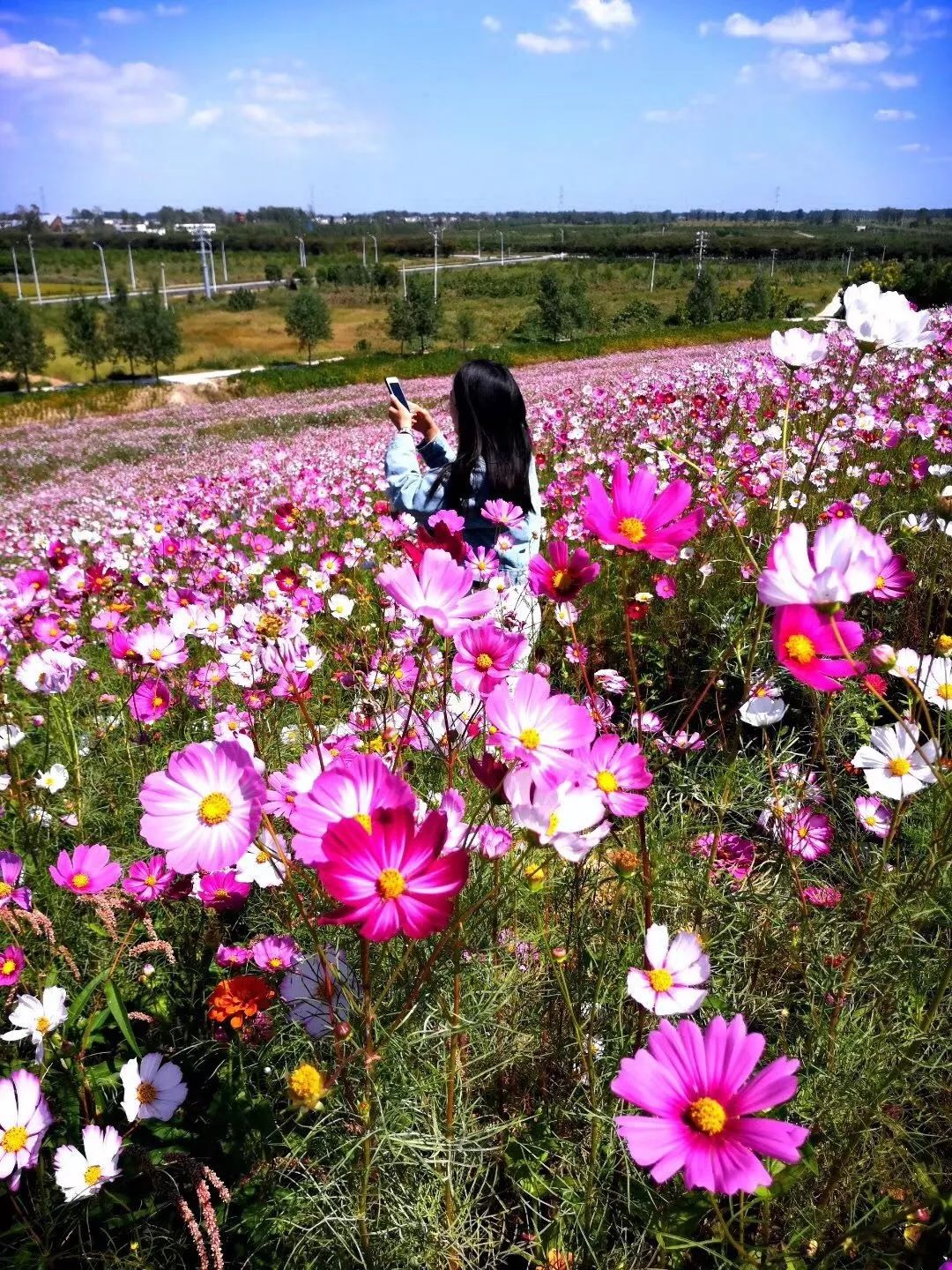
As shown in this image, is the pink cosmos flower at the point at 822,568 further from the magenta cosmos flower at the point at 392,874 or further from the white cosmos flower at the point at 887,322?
the white cosmos flower at the point at 887,322

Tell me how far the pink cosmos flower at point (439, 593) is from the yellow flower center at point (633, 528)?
0.20 metres

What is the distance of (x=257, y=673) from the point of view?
5.19 feet

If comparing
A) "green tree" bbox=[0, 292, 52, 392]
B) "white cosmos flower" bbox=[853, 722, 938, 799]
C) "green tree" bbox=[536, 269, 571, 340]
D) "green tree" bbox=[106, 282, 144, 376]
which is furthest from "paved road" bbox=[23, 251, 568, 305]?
"white cosmos flower" bbox=[853, 722, 938, 799]

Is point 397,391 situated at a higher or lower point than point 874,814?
higher

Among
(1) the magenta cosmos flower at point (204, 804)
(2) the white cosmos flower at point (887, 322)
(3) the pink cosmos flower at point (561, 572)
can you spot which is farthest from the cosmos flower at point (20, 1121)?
(2) the white cosmos flower at point (887, 322)

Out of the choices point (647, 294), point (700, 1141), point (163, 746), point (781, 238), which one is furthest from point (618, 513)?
point (781, 238)

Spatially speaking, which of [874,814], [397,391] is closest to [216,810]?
[874,814]

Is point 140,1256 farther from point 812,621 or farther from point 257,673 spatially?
point 812,621

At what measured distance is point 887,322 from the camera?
1107 millimetres

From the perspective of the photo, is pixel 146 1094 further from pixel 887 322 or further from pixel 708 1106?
pixel 887 322

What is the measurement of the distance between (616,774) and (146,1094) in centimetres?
78

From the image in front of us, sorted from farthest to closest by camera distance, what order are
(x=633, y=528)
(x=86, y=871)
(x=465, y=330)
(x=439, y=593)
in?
1. (x=465, y=330)
2. (x=86, y=871)
3. (x=633, y=528)
4. (x=439, y=593)

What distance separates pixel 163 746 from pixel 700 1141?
1.63m

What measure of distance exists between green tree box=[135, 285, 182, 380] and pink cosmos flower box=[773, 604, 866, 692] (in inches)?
1577
